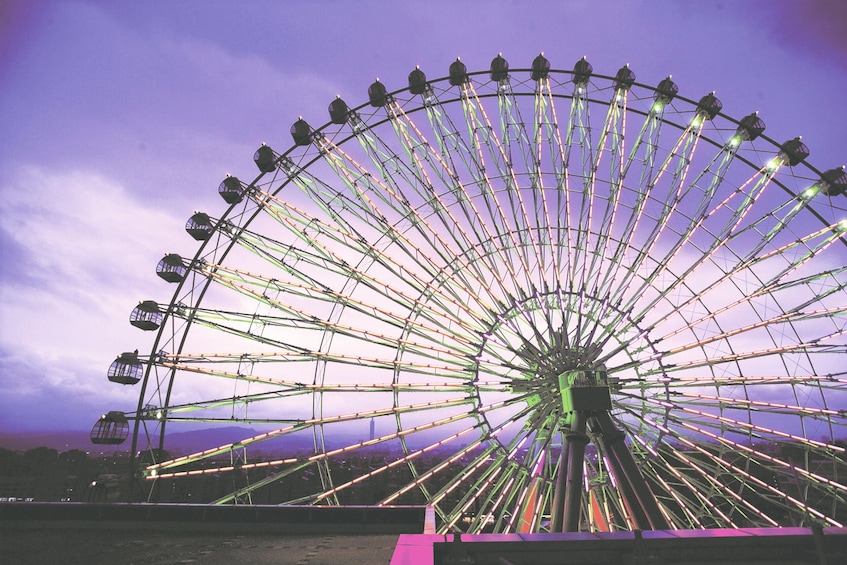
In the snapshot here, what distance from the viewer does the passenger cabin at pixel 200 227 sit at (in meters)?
17.9

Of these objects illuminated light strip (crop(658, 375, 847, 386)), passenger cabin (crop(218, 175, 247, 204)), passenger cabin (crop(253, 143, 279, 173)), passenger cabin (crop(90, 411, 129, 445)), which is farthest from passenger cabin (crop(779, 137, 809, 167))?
passenger cabin (crop(90, 411, 129, 445))

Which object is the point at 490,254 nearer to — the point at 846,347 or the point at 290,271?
the point at 290,271

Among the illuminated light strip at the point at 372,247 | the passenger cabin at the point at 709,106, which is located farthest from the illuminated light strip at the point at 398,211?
the passenger cabin at the point at 709,106

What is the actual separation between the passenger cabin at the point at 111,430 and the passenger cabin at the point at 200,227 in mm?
6353

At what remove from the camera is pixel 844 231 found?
1745 cm

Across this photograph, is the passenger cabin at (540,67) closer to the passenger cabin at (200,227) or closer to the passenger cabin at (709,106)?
the passenger cabin at (709,106)

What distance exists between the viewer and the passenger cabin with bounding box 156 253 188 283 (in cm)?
1697

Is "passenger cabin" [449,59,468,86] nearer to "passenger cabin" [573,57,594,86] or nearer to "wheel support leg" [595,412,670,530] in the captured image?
"passenger cabin" [573,57,594,86]

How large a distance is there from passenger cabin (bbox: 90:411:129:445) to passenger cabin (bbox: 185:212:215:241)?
6353 mm

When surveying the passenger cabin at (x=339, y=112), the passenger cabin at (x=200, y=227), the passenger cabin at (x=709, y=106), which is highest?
the passenger cabin at (x=339, y=112)

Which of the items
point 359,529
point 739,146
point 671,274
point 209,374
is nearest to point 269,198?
point 209,374

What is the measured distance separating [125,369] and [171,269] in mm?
3556

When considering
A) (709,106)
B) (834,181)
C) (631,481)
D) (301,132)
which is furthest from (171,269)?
(834,181)

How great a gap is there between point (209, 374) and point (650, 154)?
17.3 m
